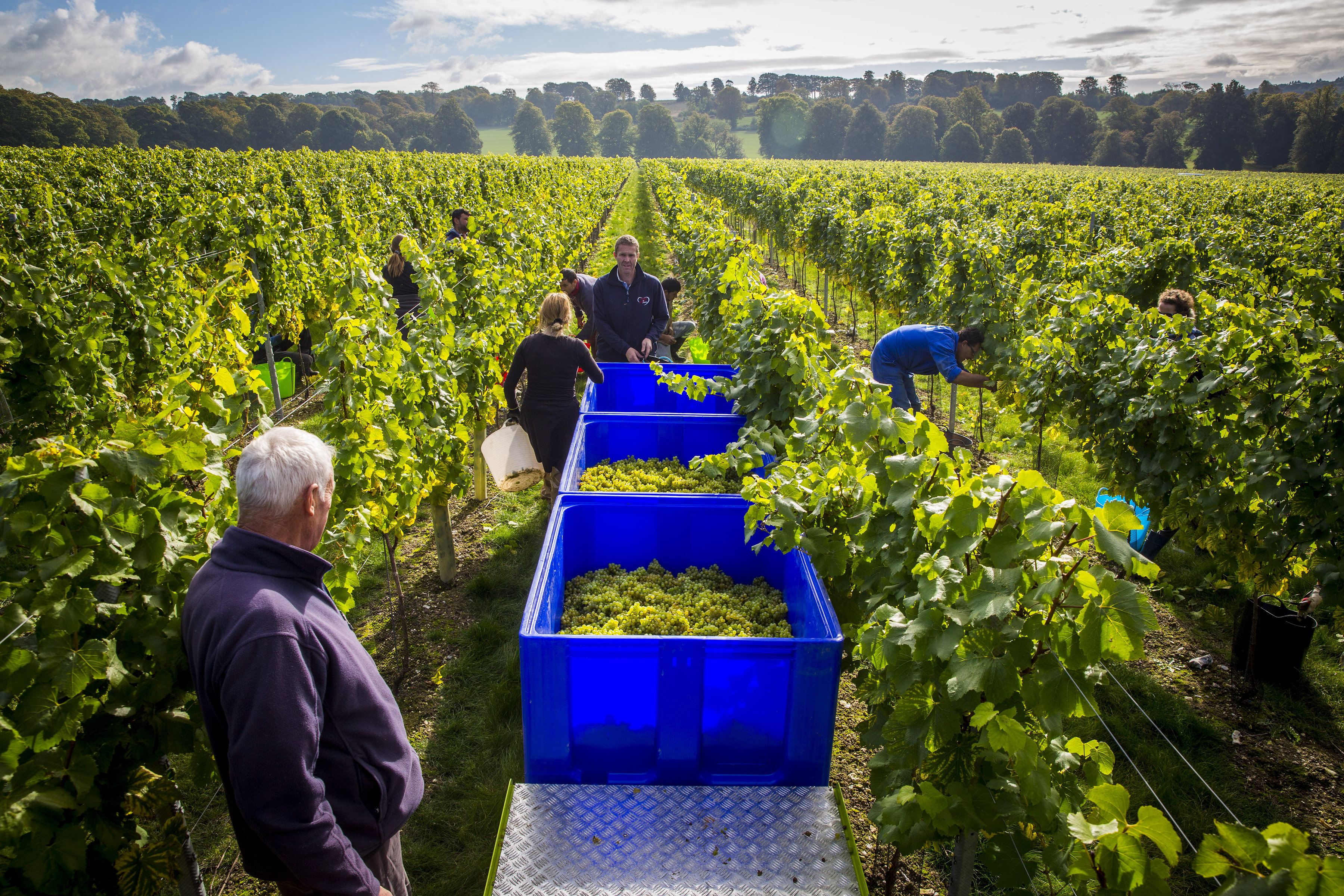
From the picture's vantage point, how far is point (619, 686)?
2.55 m

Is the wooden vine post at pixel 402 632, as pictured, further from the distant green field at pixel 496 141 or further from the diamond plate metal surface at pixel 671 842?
the distant green field at pixel 496 141

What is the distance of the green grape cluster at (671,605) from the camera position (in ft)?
10.2

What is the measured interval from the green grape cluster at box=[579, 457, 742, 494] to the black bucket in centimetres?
301

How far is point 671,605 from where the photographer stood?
3.36m

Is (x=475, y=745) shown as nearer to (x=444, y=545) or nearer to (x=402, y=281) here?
(x=444, y=545)

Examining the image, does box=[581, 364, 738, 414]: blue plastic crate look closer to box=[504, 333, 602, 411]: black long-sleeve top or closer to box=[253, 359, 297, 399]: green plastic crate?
box=[504, 333, 602, 411]: black long-sleeve top

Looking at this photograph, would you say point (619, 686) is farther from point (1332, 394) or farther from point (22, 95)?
point (22, 95)

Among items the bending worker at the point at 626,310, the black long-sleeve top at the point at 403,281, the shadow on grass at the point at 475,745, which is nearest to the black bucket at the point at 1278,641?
the shadow on grass at the point at 475,745

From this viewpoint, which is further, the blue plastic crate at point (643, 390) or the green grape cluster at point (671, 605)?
the blue plastic crate at point (643, 390)

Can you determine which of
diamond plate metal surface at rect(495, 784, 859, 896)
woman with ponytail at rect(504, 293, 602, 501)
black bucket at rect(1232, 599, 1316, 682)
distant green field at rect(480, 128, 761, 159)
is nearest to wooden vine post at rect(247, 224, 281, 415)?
woman with ponytail at rect(504, 293, 602, 501)

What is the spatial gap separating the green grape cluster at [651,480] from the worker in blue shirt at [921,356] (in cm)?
172

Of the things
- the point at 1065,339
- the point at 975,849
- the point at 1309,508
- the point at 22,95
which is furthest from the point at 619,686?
the point at 22,95

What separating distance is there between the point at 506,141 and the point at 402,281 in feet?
388

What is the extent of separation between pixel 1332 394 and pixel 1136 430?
1.11 meters
